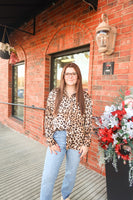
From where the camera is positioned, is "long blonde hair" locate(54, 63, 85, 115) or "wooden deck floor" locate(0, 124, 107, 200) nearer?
"long blonde hair" locate(54, 63, 85, 115)

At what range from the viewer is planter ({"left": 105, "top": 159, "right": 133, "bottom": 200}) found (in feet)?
5.08

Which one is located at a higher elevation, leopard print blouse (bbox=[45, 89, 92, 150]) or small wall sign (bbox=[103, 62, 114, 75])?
small wall sign (bbox=[103, 62, 114, 75])

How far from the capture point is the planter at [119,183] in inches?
60.9

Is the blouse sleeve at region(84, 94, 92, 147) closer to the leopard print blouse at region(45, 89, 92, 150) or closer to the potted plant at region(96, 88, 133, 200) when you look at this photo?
the leopard print blouse at region(45, 89, 92, 150)

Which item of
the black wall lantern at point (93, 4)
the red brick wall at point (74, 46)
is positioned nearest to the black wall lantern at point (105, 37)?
the red brick wall at point (74, 46)

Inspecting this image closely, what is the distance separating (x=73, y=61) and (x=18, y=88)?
2.74 metres

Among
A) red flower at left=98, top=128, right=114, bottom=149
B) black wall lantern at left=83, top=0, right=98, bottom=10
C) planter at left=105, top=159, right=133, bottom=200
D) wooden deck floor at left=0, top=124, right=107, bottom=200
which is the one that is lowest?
wooden deck floor at left=0, top=124, right=107, bottom=200

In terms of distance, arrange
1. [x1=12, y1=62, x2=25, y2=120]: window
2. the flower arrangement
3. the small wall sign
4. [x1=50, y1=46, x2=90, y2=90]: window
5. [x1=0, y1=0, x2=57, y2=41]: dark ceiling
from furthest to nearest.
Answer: [x1=12, y1=62, x2=25, y2=120]: window
[x1=0, y1=0, x2=57, y2=41]: dark ceiling
[x1=50, y1=46, x2=90, y2=90]: window
the small wall sign
the flower arrangement

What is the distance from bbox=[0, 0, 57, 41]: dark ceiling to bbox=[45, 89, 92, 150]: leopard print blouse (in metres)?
2.51

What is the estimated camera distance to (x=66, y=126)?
1.57 metres

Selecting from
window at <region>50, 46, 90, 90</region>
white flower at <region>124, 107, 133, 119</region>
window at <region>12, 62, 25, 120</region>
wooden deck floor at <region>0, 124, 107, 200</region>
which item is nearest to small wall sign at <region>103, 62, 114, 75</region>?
window at <region>50, 46, 90, 90</region>

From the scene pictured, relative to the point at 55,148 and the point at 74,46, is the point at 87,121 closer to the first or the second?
the point at 55,148

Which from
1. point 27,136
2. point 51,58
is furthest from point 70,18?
point 27,136

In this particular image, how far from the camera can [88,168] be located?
8.50ft
